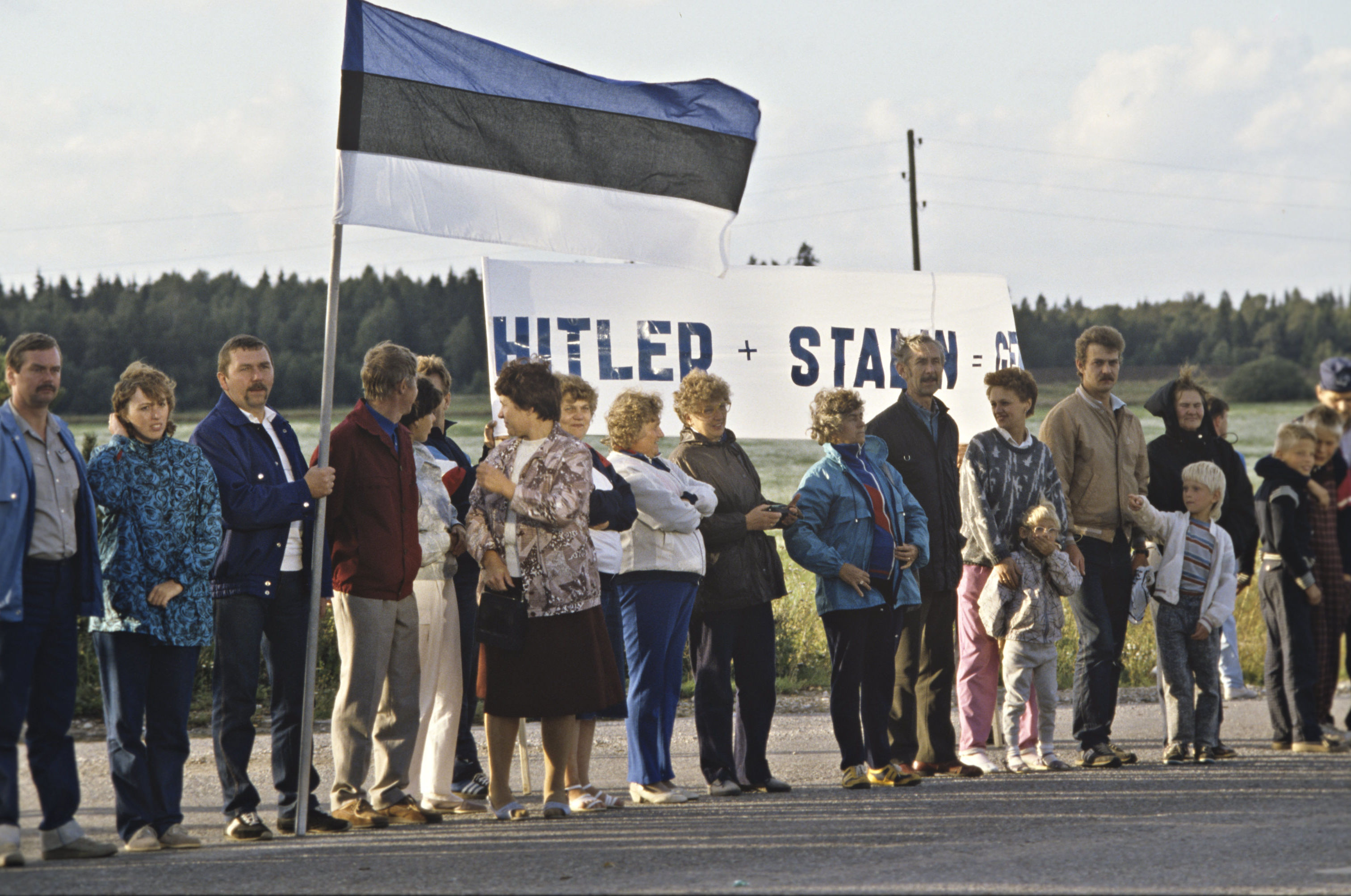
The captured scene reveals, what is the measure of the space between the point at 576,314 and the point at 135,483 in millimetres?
4500

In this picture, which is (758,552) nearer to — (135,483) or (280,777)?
(280,777)

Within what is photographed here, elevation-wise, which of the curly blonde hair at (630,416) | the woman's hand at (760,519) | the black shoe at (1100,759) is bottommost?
the black shoe at (1100,759)

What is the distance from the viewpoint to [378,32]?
22.1 feet

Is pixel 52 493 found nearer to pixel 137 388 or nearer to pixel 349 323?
pixel 137 388

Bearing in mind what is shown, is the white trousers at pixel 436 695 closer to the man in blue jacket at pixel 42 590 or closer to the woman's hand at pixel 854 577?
the man in blue jacket at pixel 42 590

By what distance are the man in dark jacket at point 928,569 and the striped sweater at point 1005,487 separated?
17 centimetres

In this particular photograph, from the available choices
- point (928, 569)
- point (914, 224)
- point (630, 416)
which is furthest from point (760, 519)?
point (914, 224)

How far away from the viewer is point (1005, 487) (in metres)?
8.11

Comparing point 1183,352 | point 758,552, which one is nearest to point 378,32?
point 758,552

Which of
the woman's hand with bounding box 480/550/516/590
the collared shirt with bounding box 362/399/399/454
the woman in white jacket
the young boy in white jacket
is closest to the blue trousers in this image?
the woman in white jacket

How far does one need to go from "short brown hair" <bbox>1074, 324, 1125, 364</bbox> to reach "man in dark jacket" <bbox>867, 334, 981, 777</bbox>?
3.14 feet

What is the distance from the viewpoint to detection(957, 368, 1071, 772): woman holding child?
8.06 meters

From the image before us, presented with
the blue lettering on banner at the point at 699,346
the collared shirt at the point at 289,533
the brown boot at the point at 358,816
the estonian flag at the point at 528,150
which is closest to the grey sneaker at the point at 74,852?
the brown boot at the point at 358,816

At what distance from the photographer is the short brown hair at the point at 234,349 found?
21.1 ft
